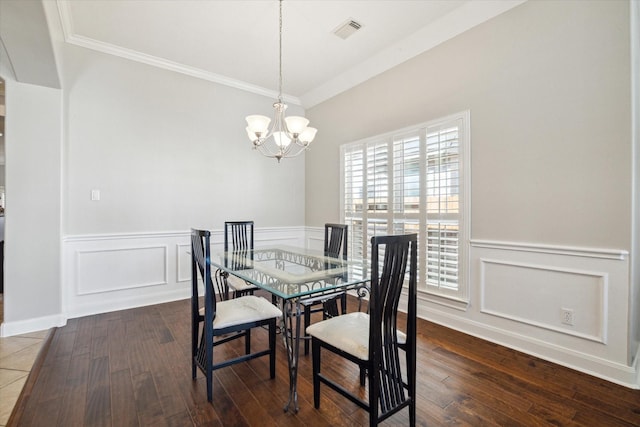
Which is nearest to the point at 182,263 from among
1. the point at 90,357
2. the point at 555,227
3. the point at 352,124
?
the point at 90,357

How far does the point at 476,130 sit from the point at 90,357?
12.5 ft

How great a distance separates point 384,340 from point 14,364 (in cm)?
277

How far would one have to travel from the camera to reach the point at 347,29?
305 centimetres

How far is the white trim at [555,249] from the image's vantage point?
2039mm

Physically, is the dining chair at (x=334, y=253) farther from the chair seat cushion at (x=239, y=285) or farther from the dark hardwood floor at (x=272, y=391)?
the chair seat cushion at (x=239, y=285)

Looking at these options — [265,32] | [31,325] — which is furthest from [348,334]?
[31,325]

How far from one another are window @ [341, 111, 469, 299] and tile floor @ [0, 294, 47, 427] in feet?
10.7

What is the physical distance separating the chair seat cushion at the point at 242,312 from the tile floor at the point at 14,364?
1.17 metres

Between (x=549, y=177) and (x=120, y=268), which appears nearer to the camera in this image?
(x=549, y=177)

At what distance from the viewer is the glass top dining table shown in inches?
71.1

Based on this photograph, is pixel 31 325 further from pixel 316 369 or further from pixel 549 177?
pixel 549 177

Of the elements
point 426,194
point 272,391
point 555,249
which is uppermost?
point 426,194

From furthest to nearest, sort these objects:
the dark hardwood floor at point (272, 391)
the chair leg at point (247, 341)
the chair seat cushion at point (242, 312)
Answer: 1. the chair leg at point (247, 341)
2. the chair seat cushion at point (242, 312)
3. the dark hardwood floor at point (272, 391)

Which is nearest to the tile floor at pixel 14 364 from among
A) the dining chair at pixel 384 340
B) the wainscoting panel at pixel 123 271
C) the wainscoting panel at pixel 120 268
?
the wainscoting panel at pixel 123 271
